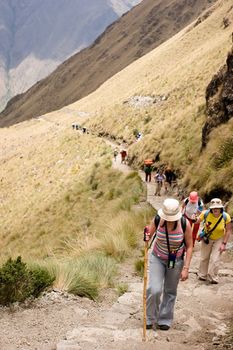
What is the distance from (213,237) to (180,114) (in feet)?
79.6

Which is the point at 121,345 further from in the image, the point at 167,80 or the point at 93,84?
the point at 93,84

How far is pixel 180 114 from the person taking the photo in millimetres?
32531

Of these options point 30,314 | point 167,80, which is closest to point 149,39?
point 167,80

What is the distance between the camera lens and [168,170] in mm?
21875

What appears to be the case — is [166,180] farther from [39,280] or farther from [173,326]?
[173,326]

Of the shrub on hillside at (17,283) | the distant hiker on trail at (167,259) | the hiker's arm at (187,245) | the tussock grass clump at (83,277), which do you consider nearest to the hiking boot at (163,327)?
the distant hiker on trail at (167,259)

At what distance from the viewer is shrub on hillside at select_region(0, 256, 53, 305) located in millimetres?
7539

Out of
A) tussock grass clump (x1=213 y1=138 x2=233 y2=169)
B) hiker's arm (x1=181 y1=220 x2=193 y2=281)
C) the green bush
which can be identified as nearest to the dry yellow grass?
tussock grass clump (x1=213 y1=138 x2=233 y2=169)

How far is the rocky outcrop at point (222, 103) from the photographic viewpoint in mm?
20172

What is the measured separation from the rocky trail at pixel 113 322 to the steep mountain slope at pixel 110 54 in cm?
13464

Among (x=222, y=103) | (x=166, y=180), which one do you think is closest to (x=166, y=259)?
(x=222, y=103)

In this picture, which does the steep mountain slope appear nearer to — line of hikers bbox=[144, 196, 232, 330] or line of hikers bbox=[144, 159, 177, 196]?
line of hikers bbox=[144, 159, 177, 196]

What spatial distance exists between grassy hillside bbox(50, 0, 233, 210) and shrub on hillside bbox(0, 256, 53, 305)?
8.89 metres

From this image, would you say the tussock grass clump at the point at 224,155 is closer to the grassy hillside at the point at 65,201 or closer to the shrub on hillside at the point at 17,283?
the grassy hillside at the point at 65,201
